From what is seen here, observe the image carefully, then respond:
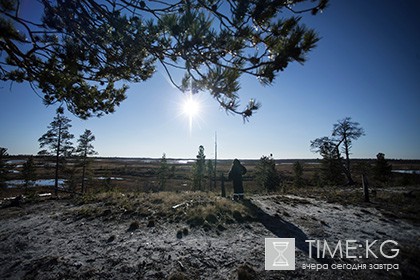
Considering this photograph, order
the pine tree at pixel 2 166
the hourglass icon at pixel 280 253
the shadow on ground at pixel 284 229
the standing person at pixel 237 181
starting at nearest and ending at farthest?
the hourglass icon at pixel 280 253
the shadow on ground at pixel 284 229
the standing person at pixel 237 181
the pine tree at pixel 2 166

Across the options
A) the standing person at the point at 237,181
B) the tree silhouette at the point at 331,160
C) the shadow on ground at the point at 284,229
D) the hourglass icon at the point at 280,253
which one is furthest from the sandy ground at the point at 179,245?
the tree silhouette at the point at 331,160

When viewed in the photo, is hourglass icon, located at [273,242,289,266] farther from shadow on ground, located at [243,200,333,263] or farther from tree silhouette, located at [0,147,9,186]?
tree silhouette, located at [0,147,9,186]

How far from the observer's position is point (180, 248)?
472 cm

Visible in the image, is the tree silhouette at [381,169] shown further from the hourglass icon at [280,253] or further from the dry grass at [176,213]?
the hourglass icon at [280,253]

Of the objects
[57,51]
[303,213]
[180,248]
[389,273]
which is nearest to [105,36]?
[57,51]

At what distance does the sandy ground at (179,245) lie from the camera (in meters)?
3.68

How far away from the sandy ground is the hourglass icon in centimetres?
28

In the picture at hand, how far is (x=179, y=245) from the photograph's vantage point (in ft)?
16.0

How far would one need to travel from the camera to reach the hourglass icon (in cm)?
396

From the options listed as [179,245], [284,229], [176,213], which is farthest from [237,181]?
[179,245]

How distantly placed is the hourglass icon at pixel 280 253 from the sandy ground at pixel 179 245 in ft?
0.92

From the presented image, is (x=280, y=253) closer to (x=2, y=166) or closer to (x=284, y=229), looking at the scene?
(x=284, y=229)

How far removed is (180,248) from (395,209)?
9297 millimetres

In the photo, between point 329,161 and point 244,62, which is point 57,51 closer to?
point 244,62
